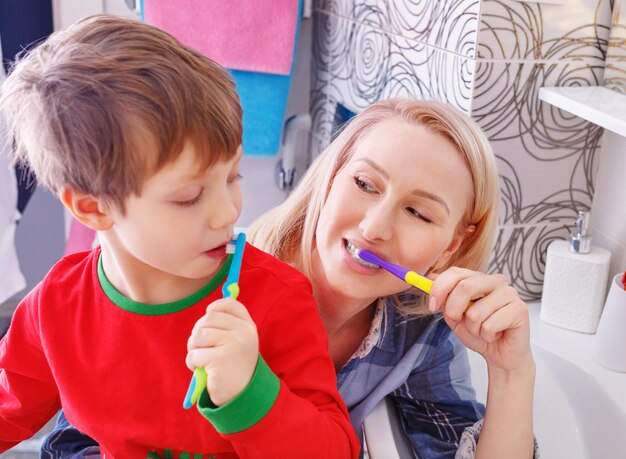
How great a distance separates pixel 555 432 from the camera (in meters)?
1.25

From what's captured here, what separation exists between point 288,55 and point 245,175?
38 cm

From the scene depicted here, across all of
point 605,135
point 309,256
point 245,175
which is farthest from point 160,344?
point 245,175

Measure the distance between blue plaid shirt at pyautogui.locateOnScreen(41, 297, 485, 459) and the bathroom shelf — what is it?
0.38m

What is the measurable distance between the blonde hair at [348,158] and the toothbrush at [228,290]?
0.32m

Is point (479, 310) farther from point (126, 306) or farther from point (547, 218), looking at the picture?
point (547, 218)

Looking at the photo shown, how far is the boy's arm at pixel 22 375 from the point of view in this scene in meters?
0.91

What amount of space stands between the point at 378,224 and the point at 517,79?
17.8 inches

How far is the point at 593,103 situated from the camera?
1.18 metres

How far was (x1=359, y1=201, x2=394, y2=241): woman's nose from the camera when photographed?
0.96 metres

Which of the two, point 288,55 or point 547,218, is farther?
point 288,55

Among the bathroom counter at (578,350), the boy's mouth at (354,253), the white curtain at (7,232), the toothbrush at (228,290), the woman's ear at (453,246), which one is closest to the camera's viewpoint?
the toothbrush at (228,290)

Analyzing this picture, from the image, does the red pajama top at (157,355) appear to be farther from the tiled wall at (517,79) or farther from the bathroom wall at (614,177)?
the bathroom wall at (614,177)

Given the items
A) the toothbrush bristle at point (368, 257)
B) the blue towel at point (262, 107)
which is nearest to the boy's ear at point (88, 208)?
the toothbrush bristle at point (368, 257)

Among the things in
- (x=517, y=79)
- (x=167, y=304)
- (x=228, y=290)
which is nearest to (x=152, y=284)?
(x=167, y=304)
